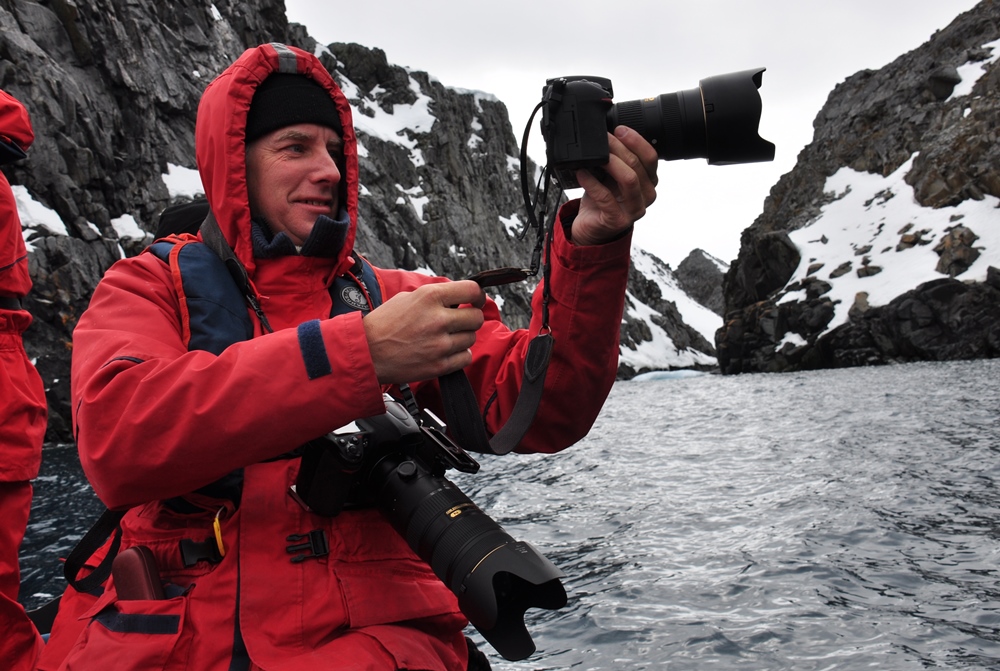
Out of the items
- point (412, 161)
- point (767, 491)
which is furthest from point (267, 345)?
point (412, 161)

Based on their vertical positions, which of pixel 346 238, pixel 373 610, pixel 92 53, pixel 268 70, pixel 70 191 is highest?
pixel 92 53

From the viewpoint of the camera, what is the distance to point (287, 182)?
101 inches

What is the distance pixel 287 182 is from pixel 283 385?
1170 millimetres

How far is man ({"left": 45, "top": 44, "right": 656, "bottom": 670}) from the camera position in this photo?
165 cm

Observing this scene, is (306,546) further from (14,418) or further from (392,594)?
(14,418)

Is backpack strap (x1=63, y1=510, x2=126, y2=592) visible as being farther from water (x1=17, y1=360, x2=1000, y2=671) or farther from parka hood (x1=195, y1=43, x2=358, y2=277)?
water (x1=17, y1=360, x2=1000, y2=671)

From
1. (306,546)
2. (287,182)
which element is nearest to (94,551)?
(306,546)

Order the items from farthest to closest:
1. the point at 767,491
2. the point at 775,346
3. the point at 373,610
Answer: the point at 775,346
the point at 767,491
the point at 373,610

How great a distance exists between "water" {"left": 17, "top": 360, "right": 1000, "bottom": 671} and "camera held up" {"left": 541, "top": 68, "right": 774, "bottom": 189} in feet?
10.2

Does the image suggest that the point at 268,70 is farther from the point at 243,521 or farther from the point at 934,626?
the point at 934,626

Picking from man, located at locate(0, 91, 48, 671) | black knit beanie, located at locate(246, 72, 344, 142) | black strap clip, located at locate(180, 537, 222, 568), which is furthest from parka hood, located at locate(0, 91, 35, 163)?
black strap clip, located at locate(180, 537, 222, 568)

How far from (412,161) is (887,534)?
7269 centimetres

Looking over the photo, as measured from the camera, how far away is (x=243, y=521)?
1989mm

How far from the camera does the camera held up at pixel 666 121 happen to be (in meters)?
1.92
